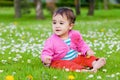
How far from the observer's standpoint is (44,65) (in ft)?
25.5

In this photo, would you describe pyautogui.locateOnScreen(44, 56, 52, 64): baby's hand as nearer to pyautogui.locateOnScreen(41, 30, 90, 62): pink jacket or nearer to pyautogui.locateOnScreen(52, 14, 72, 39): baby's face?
pyautogui.locateOnScreen(41, 30, 90, 62): pink jacket

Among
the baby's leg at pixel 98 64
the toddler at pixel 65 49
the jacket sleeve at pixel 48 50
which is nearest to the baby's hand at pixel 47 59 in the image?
the toddler at pixel 65 49

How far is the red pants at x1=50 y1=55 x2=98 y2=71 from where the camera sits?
749cm

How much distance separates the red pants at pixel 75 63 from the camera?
7.49 m

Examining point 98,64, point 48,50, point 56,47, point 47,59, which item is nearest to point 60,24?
point 56,47

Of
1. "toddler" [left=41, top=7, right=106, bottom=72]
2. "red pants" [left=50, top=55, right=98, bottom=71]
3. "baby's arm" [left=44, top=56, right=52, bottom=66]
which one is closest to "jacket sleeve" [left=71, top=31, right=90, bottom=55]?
"toddler" [left=41, top=7, right=106, bottom=72]

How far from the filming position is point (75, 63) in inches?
304

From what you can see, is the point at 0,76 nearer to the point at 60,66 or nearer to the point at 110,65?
the point at 60,66

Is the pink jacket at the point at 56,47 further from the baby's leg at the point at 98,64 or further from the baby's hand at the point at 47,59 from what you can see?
the baby's leg at the point at 98,64

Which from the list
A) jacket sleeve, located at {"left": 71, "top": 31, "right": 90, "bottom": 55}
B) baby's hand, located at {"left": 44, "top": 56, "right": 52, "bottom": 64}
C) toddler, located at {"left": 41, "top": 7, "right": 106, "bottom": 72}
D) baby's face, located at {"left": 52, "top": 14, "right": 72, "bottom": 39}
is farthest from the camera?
jacket sleeve, located at {"left": 71, "top": 31, "right": 90, "bottom": 55}

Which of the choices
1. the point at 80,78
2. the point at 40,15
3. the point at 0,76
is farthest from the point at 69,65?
the point at 40,15

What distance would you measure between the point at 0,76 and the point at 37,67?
136 centimetres

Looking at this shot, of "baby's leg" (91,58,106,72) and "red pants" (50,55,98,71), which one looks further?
"red pants" (50,55,98,71)

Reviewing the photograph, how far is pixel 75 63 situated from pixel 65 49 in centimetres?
41
